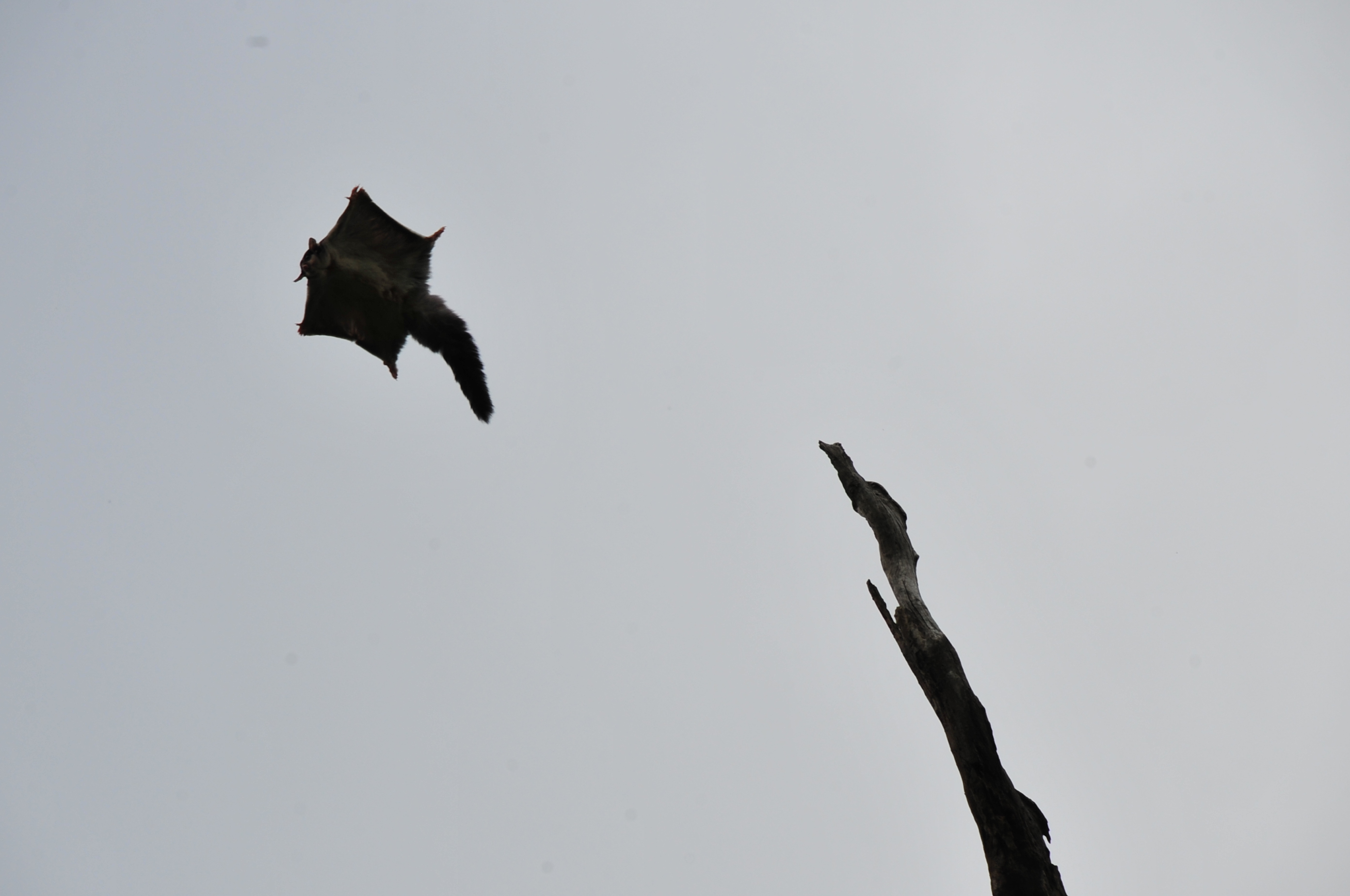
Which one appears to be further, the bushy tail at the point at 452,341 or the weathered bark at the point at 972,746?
the bushy tail at the point at 452,341

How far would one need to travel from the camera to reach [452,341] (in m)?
8.50

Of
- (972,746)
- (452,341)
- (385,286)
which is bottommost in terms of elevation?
(972,746)

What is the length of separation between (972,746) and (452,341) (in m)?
6.72

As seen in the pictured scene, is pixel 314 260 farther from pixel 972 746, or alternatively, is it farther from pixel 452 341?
pixel 972 746

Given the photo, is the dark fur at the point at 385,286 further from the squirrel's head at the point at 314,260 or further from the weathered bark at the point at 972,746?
the weathered bark at the point at 972,746

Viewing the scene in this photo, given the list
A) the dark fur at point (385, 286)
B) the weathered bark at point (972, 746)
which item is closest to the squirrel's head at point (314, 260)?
the dark fur at point (385, 286)

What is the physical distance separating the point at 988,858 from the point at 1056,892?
15.2 inches

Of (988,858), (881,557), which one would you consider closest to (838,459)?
(881,557)

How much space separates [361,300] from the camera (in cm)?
871

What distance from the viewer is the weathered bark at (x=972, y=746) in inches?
172

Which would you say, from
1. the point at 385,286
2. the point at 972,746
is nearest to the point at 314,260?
the point at 385,286

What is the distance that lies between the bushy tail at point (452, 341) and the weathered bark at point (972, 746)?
473 centimetres

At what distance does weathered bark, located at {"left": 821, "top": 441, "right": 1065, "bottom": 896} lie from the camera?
4375 mm

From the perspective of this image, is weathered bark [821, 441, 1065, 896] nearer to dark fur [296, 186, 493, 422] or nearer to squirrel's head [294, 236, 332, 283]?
dark fur [296, 186, 493, 422]
